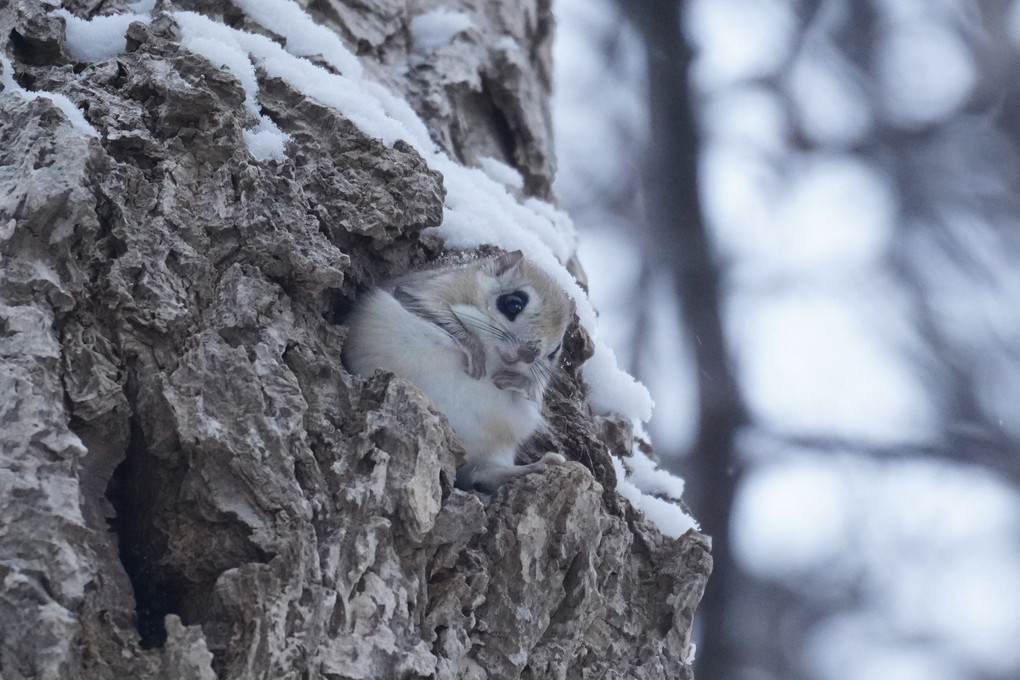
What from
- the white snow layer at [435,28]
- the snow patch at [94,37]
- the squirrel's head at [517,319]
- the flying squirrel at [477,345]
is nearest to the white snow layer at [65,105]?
the snow patch at [94,37]

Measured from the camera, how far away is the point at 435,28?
151 inches

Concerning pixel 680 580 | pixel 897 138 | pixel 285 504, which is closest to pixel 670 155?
pixel 897 138

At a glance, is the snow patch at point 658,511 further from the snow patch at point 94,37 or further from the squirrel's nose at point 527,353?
the snow patch at point 94,37

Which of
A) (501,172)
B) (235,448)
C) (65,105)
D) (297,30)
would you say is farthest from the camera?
(501,172)

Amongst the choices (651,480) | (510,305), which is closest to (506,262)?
(510,305)

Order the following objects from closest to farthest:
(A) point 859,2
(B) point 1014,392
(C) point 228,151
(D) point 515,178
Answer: (C) point 228,151, (D) point 515,178, (B) point 1014,392, (A) point 859,2

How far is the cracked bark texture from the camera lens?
182 centimetres

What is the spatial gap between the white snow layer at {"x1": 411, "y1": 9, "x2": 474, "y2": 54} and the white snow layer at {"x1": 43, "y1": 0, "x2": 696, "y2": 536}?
1.78ft

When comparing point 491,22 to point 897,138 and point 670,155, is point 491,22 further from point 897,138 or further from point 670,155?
point 897,138

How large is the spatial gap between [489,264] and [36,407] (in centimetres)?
139

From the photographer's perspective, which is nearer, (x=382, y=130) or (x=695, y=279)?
(x=382, y=130)

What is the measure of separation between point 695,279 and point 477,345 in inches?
82.1

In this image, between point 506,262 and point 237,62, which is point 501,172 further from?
point 237,62

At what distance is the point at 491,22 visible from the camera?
161 inches
